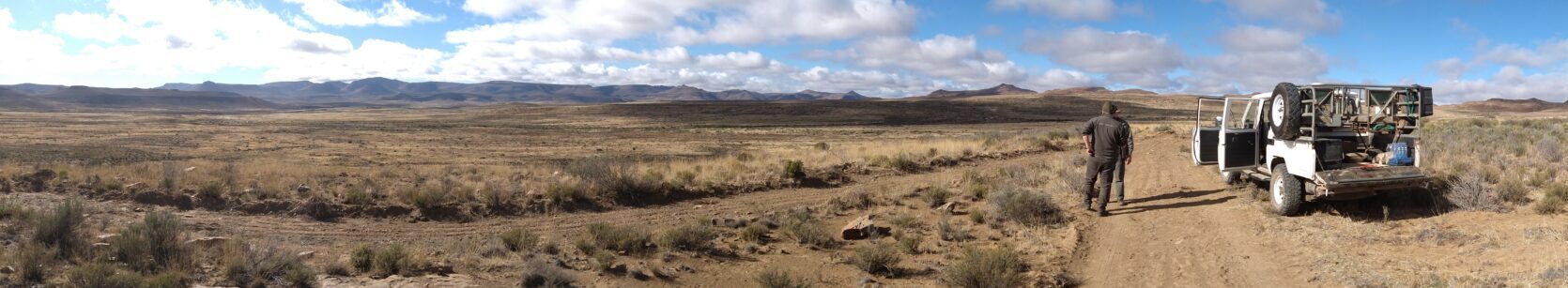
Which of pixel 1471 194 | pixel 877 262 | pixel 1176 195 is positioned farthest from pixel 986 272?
pixel 1471 194

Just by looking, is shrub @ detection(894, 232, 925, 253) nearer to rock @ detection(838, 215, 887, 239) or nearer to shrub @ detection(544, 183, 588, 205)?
rock @ detection(838, 215, 887, 239)

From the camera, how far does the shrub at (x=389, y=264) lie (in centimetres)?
617

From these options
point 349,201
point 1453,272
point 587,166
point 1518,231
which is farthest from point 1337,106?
point 349,201

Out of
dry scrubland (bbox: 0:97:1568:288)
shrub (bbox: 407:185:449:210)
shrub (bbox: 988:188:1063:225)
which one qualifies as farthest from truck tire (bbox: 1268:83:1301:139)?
shrub (bbox: 407:185:449:210)

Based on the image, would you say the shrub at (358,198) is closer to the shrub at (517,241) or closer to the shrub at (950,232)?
the shrub at (517,241)

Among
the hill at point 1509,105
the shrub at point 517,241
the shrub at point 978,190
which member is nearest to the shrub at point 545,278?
the shrub at point 517,241

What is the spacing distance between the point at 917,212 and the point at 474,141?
3781 centimetres

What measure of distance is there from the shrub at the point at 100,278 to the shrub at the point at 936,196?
334 inches

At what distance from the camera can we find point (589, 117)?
9094cm

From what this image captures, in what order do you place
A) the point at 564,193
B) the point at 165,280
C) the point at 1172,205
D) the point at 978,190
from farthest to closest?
the point at 978,190, the point at 564,193, the point at 1172,205, the point at 165,280

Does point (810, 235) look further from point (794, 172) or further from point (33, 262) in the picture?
point (33, 262)

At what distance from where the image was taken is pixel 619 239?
293 inches

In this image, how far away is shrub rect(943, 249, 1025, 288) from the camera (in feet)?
18.7

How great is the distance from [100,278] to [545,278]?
2.92 m
